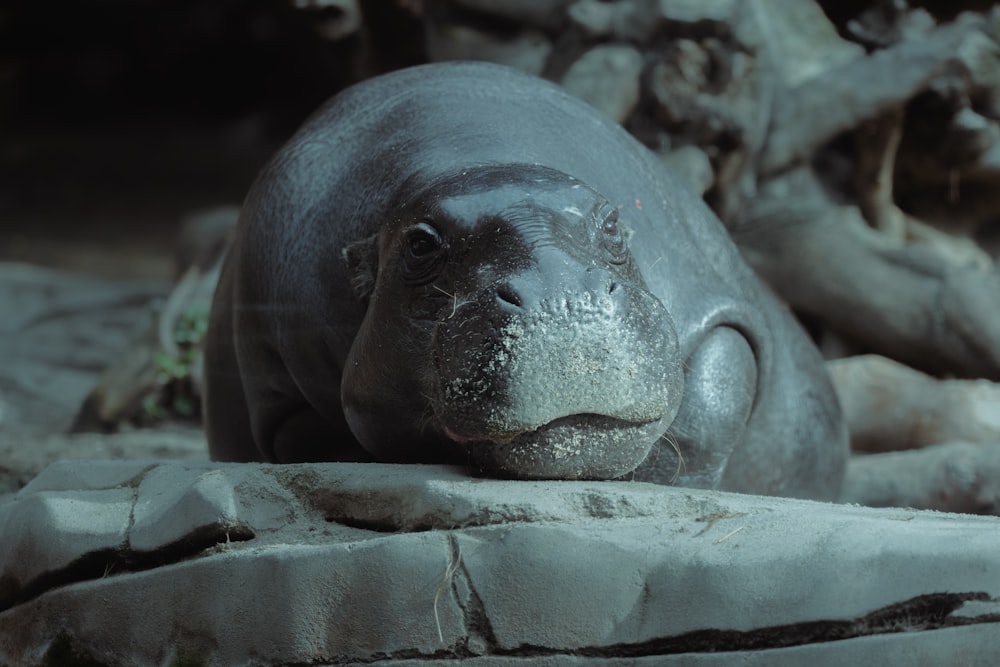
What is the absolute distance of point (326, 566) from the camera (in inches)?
111

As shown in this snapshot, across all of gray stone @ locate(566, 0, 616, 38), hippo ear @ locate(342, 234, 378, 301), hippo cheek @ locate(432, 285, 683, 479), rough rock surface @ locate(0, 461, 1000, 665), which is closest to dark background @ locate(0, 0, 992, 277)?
gray stone @ locate(566, 0, 616, 38)

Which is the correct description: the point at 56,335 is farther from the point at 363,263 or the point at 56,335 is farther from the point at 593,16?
the point at 363,263

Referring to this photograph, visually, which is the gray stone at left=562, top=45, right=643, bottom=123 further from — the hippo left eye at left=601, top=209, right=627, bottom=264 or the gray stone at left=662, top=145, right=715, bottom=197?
the hippo left eye at left=601, top=209, right=627, bottom=264

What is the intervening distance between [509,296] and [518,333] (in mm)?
91

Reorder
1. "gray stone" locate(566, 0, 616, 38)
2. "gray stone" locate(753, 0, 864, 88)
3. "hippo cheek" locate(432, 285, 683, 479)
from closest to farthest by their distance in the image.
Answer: "hippo cheek" locate(432, 285, 683, 479) → "gray stone" locate(566, 0, 616, 38) → "gray stone" locate(753, 0, 864, 88)

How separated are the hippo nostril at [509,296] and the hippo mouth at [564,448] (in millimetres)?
264

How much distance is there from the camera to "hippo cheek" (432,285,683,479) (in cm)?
298

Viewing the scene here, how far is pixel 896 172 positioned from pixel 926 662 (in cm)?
624

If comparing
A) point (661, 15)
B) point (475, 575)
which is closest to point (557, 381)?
point (475, 575)

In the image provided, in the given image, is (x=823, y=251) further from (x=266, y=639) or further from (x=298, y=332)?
(x=266, y=639)

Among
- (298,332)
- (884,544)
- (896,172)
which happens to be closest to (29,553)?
(298,332)

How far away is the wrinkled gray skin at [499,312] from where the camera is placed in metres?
3.04

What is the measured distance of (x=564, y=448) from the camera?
3.08 metres

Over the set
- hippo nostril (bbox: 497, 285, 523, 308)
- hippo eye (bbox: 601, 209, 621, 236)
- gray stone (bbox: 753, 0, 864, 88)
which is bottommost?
gray stone (bbox: 753, 0, 864, 88)
